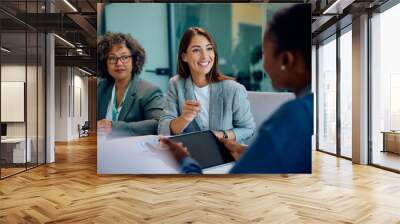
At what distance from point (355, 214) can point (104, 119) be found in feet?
13.2

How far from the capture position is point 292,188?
220 inches

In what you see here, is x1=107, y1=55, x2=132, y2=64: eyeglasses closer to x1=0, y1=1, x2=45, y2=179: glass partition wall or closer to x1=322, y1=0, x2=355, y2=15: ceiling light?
x1=0, y1=1, x2=45, y2=179: glass partition wall

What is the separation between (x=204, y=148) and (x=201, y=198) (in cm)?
131

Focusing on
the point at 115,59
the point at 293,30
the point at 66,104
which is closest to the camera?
the point at 293,30

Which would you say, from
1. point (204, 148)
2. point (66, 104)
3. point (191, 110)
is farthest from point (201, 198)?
point (66, 104)

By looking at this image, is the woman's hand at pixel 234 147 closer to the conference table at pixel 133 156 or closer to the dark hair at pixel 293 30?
the conference table at pixel 133 156

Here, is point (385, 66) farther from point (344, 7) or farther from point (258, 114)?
point (258, 114)

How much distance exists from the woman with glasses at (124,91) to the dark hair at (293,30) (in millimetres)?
2113

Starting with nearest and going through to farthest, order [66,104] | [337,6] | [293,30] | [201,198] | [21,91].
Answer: [201,198] < [293,30] < [337,6] < [21,91] < [66,104]

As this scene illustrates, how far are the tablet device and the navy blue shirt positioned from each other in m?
0.12

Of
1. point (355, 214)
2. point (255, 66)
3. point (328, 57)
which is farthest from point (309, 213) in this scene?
point (328, 57)

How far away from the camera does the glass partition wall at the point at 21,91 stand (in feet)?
21.5

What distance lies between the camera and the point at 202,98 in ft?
20.5

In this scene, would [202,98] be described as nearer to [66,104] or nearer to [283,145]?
[283,145]
